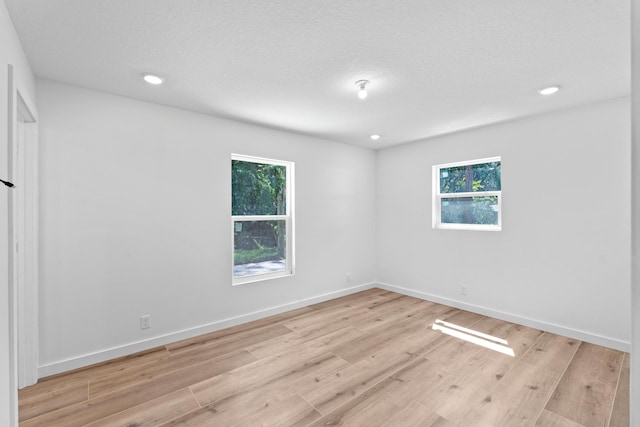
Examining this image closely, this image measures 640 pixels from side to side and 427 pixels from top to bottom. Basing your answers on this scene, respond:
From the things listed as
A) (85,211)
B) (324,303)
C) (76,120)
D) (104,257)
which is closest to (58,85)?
(76,120)

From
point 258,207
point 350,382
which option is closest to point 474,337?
point 350,382

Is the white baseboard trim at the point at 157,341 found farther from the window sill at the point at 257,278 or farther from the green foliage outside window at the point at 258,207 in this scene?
the green foliage outside window at the point at 258,207

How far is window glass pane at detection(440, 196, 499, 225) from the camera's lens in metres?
3.87

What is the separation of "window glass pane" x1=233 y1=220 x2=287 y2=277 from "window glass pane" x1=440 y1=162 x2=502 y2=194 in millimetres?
2386

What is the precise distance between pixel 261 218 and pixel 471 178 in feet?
9.31

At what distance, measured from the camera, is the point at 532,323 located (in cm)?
345

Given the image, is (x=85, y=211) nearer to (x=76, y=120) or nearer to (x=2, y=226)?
(x=76, y=120)

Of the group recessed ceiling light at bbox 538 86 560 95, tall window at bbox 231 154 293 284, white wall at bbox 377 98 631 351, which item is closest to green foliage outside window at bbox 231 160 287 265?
tall window at bbox 231 154 293 284

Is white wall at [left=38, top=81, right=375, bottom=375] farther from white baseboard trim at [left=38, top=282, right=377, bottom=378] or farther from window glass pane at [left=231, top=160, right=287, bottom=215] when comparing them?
window glass pane at [left=231, top=160, right=287, bottom=215]

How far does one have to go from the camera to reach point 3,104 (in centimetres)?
158

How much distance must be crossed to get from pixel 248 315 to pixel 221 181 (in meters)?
1.62

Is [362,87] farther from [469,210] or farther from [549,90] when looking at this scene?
[469,210]

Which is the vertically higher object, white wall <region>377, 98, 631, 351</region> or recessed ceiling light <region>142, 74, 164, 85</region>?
recessed ceiling light <region>142, 74, 164, 85</region>

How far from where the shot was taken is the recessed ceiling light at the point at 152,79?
2.43 m
